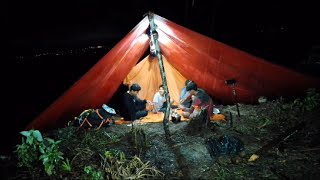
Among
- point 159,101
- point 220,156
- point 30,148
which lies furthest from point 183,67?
point 30,148

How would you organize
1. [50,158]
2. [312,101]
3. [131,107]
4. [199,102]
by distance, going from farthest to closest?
[131,107]
[199,102]
[312,101]
[50,158]

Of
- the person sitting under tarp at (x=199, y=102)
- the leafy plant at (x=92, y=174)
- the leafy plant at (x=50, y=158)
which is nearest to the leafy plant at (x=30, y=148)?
the leafy plant at (x=50, y=158)

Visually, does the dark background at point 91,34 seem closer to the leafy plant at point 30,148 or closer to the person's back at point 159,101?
the person's back at point 159,101

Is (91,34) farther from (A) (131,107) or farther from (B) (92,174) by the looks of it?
(B) (92,174)

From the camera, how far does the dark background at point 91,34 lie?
11.4 meters

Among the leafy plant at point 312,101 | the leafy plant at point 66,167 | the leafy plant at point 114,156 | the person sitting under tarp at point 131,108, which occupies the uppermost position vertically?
the leafy plant at point 312,101

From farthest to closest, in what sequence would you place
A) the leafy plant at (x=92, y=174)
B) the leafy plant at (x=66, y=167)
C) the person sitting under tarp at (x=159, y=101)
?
the person sitting under tarp at (x=159, y=101)
the leafy plant at (x=66, y=167)
the leafy plant at (x=92, y=174)

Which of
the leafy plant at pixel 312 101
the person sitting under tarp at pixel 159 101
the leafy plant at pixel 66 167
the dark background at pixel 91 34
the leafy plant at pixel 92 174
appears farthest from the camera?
the dark background at pixel 91 34

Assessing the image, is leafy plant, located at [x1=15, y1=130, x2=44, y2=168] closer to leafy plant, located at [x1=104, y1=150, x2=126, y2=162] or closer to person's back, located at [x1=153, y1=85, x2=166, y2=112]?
leafy plant, located at [x1=104, y1=150, x2=126, y2=162]

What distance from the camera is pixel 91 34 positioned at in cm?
2223

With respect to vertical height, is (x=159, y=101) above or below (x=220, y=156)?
above

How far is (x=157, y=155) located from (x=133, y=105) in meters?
2.11

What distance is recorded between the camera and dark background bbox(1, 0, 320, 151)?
11.4m

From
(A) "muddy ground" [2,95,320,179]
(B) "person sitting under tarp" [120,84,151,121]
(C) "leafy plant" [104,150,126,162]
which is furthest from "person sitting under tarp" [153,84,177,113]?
(C) "leafy plant" [104,150,126,162]
